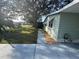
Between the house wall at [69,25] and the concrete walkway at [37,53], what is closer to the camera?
the concrete walkway at [37,53]

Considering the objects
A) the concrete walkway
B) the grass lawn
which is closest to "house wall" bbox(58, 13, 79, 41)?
the grass lawn

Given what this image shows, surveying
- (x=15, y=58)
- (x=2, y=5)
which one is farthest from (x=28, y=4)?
(x=15, y=58)

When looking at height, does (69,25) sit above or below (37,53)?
above

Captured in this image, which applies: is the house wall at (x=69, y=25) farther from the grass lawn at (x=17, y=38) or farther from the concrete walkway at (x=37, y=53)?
the concrete walkway at (x=37, y=53)

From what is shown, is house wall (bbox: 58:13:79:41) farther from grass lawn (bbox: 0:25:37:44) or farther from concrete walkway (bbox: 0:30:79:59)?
concrete walkway (bbox: 0:30:79:59)

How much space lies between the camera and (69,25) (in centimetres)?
1321

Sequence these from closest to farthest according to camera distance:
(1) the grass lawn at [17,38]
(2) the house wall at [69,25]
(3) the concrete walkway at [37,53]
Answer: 1. (3) the concrete walkway at [37,53]
2. (1) the grass lawn at [17,38]
3. (2) the house wall at [69,25]

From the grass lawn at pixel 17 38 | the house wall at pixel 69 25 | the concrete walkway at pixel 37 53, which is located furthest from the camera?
the house wall at pixel 69 25

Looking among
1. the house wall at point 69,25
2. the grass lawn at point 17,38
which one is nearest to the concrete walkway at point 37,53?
the grass lawn at point 17,38

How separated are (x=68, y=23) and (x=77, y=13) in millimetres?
1074

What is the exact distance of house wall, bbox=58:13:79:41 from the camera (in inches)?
515

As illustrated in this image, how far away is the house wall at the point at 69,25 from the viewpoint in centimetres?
1307

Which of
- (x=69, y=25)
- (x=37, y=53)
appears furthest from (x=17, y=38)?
(x=37, y=53)

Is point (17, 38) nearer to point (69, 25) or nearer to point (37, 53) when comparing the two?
point (69, 25)
